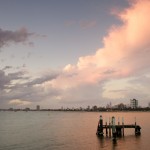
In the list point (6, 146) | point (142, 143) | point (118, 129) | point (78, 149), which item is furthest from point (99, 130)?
point (6, 146)

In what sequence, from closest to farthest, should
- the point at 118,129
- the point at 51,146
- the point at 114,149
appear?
the point at 114,149, the point at 51,146, the point at 118,129

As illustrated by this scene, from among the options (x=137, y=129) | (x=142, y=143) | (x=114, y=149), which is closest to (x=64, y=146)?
(x=114, y=149)

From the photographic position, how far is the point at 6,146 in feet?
201

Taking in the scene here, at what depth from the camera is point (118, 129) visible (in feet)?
239

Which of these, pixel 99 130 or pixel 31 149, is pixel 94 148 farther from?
pixel 99 130

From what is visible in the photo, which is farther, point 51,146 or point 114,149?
point 51,146

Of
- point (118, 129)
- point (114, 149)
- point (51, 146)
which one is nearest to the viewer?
point (114, 149)

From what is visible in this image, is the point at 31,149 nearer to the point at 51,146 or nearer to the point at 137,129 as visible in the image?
the point at 51,146

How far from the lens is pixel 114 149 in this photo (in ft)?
180

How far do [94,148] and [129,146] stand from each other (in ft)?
23.2

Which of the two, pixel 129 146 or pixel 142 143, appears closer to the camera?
pixel 129 146

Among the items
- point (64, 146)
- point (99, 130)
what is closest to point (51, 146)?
point (64, 146)

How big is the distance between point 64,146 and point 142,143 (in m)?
16.5

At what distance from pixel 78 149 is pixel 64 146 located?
487 centimetres
